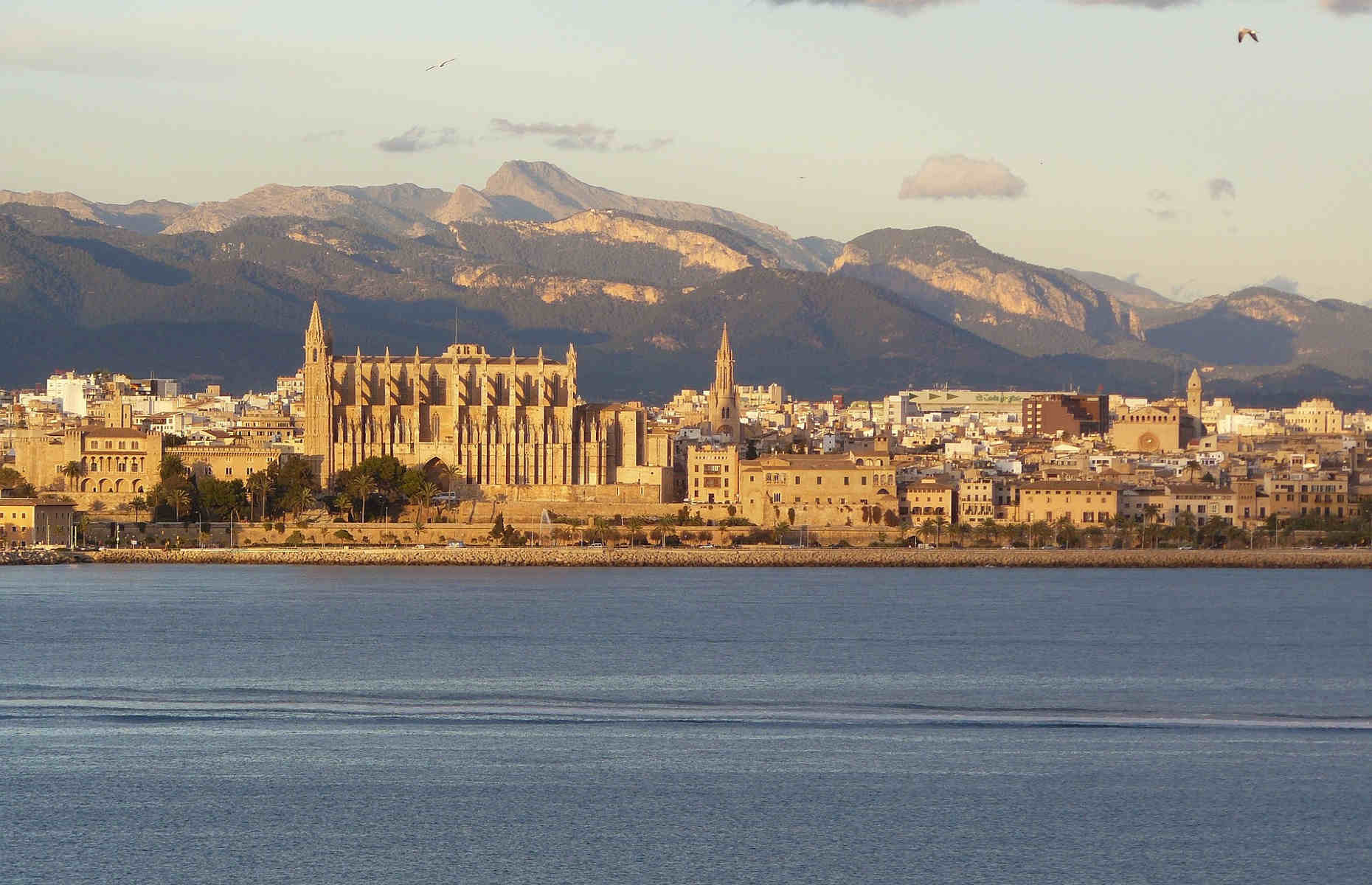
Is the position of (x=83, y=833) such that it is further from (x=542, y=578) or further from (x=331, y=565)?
(x=331, y=565)

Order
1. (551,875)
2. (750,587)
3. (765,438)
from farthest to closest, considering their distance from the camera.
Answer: (765,438)
(750,587)
(551,875)

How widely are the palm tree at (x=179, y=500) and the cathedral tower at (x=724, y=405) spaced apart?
32314mm

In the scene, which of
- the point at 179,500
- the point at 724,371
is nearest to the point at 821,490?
the point at 179,500

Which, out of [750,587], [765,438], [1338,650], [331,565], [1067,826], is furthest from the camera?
[765,438]

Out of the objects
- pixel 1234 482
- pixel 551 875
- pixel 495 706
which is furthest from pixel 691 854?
pixel 1234 482

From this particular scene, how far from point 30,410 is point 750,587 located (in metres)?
66.8

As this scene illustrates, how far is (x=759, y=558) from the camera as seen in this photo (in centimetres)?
8656

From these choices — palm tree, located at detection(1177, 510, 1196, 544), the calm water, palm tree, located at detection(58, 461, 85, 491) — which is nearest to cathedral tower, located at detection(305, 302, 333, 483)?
palm tree, located at detection(58, 461, 85, 491)

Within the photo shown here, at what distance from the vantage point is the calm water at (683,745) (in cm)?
3017

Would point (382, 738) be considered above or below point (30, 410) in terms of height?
below

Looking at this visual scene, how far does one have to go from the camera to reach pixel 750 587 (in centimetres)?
7475

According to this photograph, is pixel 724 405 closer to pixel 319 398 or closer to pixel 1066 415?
pixel 319 398

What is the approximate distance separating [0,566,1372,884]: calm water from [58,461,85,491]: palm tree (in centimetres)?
3353

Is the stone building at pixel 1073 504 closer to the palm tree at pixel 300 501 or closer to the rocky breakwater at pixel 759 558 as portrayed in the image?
the rocky breakwater at pixel 759 558
